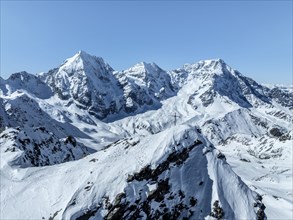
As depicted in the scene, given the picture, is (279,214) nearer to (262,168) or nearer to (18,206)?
(18,206)

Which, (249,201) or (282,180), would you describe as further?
(282,180)

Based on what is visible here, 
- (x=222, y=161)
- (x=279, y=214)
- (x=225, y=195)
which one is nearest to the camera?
(x=225, y=195)

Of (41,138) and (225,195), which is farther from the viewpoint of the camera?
(41,138)

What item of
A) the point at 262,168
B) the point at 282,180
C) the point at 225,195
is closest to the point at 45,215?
the point at 225,195

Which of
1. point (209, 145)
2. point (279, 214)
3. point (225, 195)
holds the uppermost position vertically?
point (209, 145)

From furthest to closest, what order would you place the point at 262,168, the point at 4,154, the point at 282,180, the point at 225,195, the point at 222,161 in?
the point at 262,168, the point at 282,180, the point at 4,154, the point at 222,161, the point at 225,195

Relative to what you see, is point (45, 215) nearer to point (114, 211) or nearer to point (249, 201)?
point (114, 211)

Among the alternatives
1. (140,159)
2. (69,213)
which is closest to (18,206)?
(69,213)

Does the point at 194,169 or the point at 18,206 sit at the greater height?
the point at 194,169

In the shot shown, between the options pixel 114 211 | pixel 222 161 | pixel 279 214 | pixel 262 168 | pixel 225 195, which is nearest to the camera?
pixel 114 211
